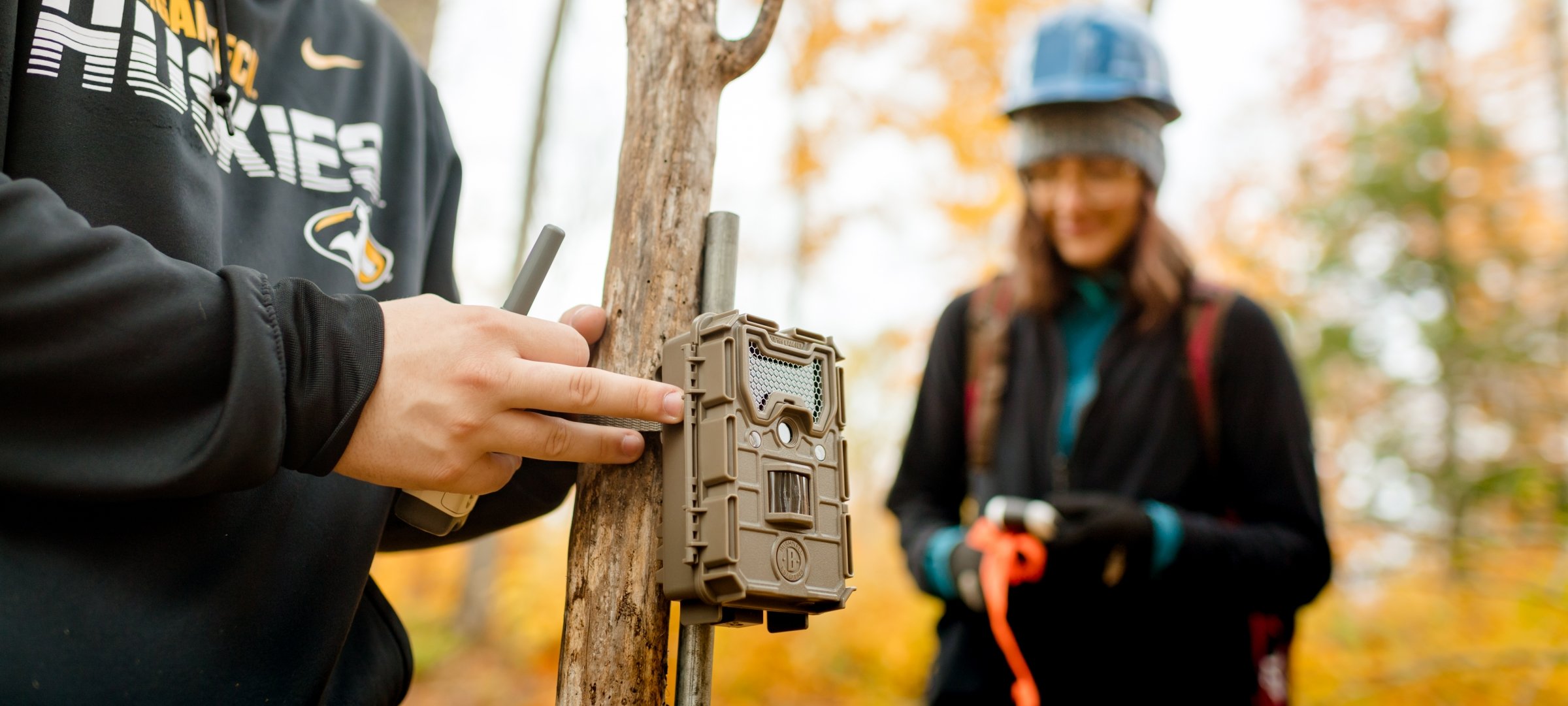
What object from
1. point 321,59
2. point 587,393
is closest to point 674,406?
point 587,393

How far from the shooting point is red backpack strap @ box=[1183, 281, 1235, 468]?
109 inches

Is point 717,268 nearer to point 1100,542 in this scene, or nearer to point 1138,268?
point 1100,542

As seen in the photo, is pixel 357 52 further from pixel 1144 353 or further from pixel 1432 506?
pixel 1432 506

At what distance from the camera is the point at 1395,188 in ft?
34.5

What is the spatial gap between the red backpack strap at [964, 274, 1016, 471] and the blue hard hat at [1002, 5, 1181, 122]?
2.16 feet

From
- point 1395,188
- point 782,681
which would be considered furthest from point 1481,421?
point 782,681

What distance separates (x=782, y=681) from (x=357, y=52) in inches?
295

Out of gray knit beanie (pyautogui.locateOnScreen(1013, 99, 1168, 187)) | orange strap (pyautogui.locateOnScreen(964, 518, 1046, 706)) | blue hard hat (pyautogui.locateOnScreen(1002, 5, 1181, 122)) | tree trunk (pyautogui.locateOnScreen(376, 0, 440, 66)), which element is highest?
tree trunk (pyautogui.locateOnScreen(376, 0, 440, 66))

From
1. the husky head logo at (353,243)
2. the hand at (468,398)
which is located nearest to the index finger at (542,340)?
the hand at (468,398)

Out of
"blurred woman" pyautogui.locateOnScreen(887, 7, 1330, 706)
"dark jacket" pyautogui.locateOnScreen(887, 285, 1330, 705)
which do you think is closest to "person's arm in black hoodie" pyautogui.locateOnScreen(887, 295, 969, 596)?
"blurred woman" pyautogui.locateOnScreen(887, 7, 1330, 706)

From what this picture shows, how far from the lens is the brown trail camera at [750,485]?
4.09 ft

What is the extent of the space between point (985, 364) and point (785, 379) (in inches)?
72.4

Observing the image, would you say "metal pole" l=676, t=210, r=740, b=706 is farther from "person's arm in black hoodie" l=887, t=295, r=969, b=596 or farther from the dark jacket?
"person's arm in black hoodie" l=887, t=295, r=969, b=596

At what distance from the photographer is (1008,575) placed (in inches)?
103
